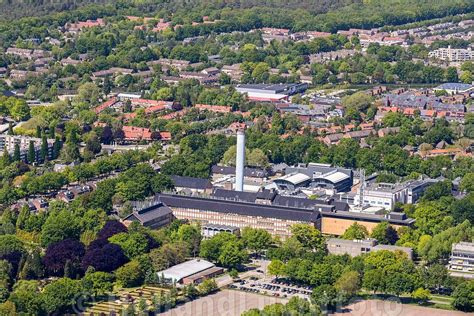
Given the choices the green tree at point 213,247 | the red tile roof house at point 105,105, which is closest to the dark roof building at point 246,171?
the green tree at point 213,247

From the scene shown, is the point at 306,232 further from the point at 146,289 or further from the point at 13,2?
the point at 13,2

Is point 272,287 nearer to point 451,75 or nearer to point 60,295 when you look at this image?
point 60,295

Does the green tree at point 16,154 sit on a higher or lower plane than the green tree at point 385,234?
lower

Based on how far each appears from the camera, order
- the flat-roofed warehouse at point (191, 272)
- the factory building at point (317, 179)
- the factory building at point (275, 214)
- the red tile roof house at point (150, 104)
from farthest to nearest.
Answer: the red tile roof house at point (150, 104), the factory building at point (317, 179), the factory building at point (275, 214), the flat-roofed warehouse at point (191, 272)

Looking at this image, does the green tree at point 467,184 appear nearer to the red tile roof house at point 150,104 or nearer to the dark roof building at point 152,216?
the dark roof building at point 152,216

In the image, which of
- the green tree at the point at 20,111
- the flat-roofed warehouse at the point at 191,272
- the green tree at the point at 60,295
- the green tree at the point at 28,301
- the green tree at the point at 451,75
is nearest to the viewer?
the green tree at the point at 28,301

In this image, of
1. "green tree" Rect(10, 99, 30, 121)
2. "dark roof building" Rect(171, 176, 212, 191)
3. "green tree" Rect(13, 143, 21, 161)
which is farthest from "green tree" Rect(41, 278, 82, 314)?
"green tree" Rect(10, 99, 30, 121)

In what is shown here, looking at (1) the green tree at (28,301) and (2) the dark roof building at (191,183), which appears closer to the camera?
(1) the green tree at (28,301)

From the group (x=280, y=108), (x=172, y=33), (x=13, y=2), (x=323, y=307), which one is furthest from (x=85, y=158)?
(x=13, y=2)
